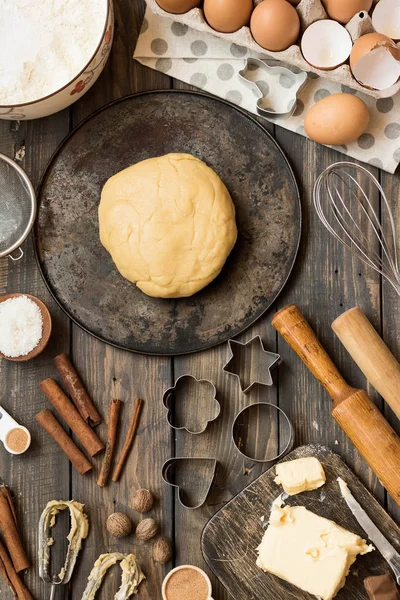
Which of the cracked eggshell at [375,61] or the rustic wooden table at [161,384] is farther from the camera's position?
the rustic wooden table at [161,384]

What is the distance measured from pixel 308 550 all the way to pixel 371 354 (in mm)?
383

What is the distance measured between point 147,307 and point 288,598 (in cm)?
63

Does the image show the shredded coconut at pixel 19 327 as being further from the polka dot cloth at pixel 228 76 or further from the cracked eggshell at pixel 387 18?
the cracked eggshell at pixel 387 18

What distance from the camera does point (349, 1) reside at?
4.50 feet

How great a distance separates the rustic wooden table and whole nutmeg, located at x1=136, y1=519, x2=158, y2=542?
0.10 feet

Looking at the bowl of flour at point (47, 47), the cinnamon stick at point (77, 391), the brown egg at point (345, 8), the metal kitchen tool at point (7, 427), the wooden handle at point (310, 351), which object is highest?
the brown egg at point (345, 8)

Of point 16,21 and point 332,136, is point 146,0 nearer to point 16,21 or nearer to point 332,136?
point 16,21

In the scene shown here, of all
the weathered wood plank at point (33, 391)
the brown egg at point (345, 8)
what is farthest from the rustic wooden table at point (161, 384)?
the brown egg at point (345, 8)

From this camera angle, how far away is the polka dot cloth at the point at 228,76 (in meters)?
1.48

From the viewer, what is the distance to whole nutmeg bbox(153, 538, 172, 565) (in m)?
1.45

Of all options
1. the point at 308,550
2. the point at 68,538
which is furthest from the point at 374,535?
the point at 68,538

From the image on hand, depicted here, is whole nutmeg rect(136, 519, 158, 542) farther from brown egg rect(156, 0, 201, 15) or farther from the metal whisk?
brown egg rect(156, 0, 201, 15)

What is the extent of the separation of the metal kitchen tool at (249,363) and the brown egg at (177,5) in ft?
2.16

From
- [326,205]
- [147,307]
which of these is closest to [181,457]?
[147,307]
